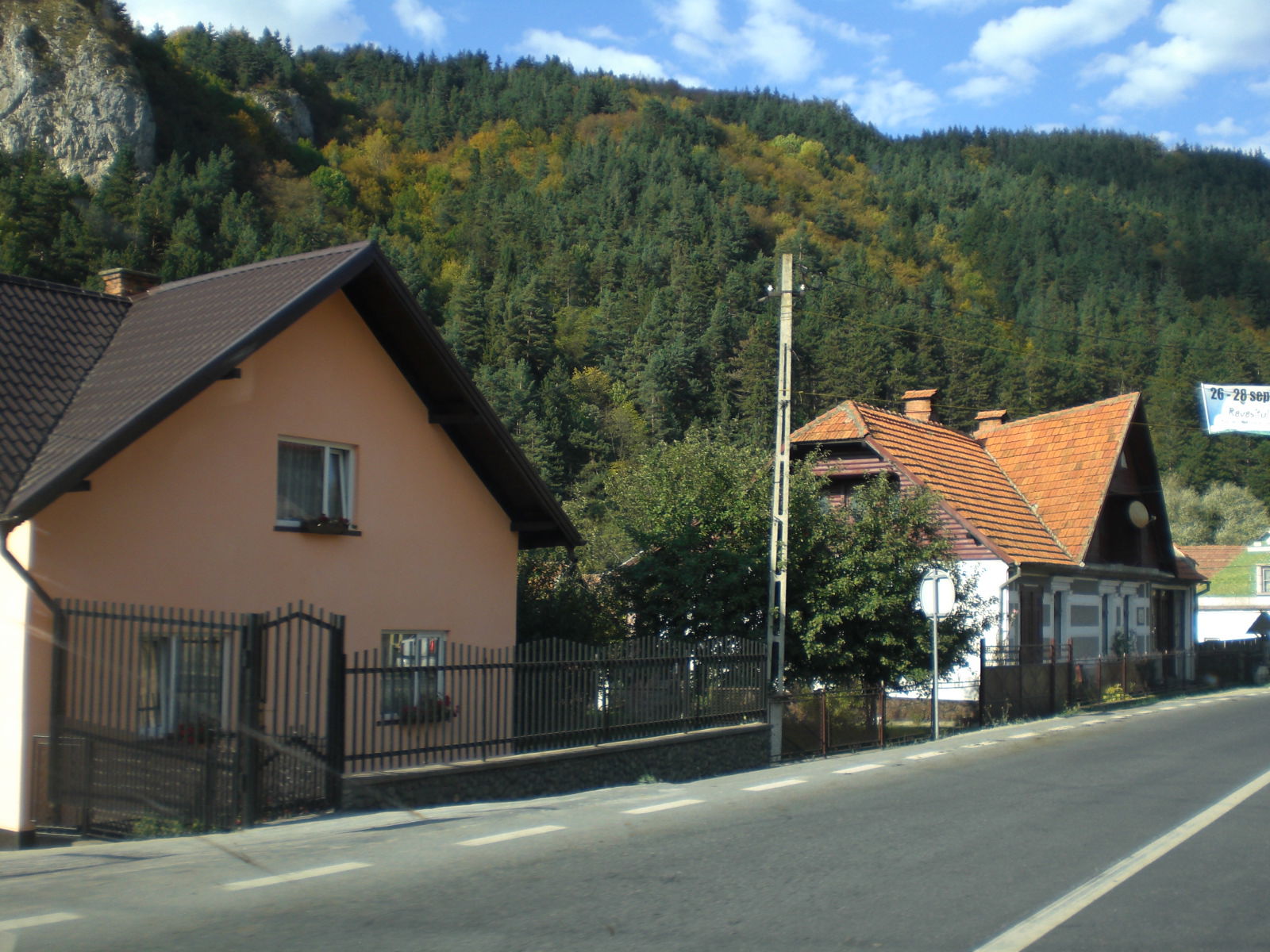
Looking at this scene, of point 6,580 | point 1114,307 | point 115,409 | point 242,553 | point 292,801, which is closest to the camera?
point 292,801

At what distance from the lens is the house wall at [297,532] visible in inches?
471

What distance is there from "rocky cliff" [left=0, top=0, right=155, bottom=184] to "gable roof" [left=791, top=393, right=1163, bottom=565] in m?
74.9

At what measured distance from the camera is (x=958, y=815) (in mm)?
10633

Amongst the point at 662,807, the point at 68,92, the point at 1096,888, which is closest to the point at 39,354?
the point at 662,807

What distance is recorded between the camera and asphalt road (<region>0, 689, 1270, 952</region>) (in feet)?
21.2

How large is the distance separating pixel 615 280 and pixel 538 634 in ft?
277

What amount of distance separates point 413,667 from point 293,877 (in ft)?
11.9

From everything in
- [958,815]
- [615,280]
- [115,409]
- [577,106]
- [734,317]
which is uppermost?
[577,106]

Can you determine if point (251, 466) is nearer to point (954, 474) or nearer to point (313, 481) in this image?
point (313, 481)

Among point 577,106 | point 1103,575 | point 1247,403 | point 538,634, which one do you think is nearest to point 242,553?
point 538,634

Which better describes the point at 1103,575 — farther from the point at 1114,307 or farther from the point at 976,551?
the point at 1114,307

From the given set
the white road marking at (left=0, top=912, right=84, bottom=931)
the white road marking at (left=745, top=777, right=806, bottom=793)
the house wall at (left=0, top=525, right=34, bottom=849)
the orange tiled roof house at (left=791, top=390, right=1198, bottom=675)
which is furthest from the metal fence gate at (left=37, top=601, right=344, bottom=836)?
the orange tiled roof house at (left=791, top=390, right=1198, bottom=675)

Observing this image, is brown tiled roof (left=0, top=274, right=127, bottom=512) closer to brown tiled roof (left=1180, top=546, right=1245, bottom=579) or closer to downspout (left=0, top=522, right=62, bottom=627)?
downspout (left=0, top=522, right=62, bottom=627)

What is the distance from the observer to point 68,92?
90062mm
